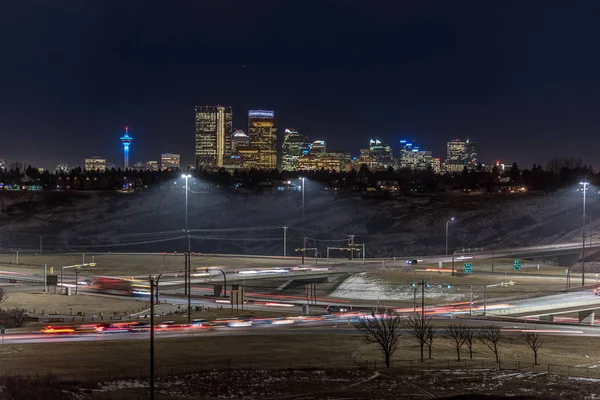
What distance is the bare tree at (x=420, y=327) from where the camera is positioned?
1874 inches

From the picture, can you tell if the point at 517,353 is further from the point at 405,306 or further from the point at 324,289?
the point at 324,289

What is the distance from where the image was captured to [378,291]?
279ft

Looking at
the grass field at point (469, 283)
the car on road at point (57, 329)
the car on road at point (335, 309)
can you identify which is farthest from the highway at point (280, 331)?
the grass field at point (469, 283)

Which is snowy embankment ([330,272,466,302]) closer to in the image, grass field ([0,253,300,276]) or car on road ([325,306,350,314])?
car on road ([325,306,350,314])

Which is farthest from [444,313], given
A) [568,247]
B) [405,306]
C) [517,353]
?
[568,247]

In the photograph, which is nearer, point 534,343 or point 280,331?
point 534,343

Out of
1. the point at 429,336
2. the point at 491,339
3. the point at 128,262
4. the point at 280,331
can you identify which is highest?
the point at 128,262

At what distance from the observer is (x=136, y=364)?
4206 centimetres

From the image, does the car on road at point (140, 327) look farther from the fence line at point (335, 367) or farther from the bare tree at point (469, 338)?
the bare tree at point (469, 338)

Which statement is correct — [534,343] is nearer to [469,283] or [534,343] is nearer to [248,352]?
[248,352]

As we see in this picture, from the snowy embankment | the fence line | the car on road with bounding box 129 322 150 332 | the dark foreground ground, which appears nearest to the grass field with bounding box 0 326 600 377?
the fence line

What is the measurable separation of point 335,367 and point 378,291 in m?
43.4

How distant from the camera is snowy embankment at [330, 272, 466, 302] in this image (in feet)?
265

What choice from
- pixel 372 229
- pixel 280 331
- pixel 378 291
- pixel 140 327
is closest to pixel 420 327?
pixel 280 331
